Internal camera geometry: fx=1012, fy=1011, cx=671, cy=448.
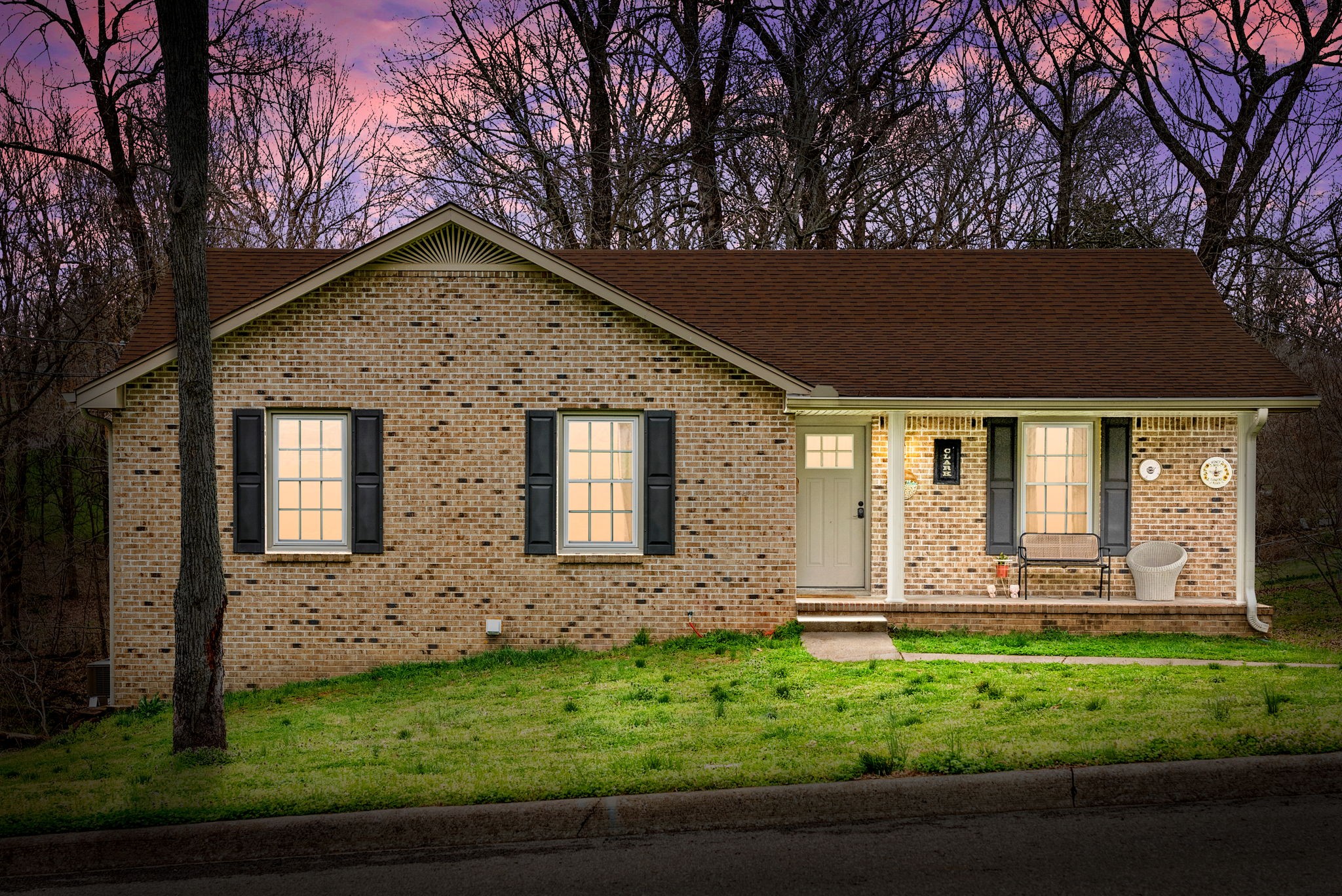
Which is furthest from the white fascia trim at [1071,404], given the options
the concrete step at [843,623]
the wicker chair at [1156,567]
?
the concrete step at [843,623]

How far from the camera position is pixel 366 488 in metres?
11.4

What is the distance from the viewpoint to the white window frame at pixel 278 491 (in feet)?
37.3

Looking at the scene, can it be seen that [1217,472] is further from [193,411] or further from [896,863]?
[193,411]

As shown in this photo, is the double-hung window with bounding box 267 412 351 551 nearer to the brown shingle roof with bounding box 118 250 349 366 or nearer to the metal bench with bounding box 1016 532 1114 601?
the brown shingle roof with bounding box 118 250 349 366

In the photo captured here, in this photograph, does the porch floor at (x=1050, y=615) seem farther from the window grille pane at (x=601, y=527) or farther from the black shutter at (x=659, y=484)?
the window grille pane at (x=601, y=527)

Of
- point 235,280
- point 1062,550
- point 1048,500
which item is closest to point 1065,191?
point 1048,500

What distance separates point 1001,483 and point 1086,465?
3.69 feet

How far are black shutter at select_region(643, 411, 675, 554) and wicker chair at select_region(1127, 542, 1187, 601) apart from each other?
571cm

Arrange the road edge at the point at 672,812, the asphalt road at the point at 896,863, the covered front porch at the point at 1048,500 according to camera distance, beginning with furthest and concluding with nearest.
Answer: the covered front porch at the point at 1048,500 → the road edge at the point at 672,812 → the asphalt road at the point at 896,863

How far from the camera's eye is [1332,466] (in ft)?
51.9

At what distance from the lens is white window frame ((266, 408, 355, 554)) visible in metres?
11.4

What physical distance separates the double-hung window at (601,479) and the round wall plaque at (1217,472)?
6969mm

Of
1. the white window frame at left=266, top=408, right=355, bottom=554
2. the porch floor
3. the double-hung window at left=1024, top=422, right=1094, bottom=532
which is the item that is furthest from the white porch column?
the white window frame at left=266, top=408, right=355, bottom=554

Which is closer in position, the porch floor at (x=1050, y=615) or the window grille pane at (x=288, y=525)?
the window grille pane at (x=288, y=525)
